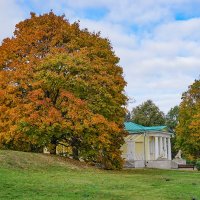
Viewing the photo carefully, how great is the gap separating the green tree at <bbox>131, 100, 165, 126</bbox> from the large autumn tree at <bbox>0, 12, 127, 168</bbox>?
53.9 m

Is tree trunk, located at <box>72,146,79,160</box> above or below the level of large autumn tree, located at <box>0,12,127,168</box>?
below

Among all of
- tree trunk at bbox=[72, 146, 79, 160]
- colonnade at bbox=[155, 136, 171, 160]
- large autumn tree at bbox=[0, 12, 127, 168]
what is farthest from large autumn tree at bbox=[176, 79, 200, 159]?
tree trunk at bbox=[72, 146, 79, 160]

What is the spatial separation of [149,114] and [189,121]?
39.6 metres

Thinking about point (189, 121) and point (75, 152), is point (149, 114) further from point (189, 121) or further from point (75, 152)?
point (75, 152)

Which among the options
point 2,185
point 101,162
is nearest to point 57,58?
point 101,162

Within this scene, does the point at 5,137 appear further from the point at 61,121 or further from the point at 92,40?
the point at 92,40

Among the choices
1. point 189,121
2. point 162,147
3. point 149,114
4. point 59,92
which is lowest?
point 162,147

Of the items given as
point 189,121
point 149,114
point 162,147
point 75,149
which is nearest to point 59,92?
point 75,149

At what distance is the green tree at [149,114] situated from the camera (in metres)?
86.2

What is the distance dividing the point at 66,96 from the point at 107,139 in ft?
12.9

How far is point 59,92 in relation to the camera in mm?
28688

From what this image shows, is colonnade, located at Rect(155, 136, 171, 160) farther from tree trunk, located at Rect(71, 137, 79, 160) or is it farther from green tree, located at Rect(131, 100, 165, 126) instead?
tree trunk, located at Rect(71, 137, 79, 160)

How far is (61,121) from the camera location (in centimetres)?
2692

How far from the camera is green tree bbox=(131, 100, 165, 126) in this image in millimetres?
86250
